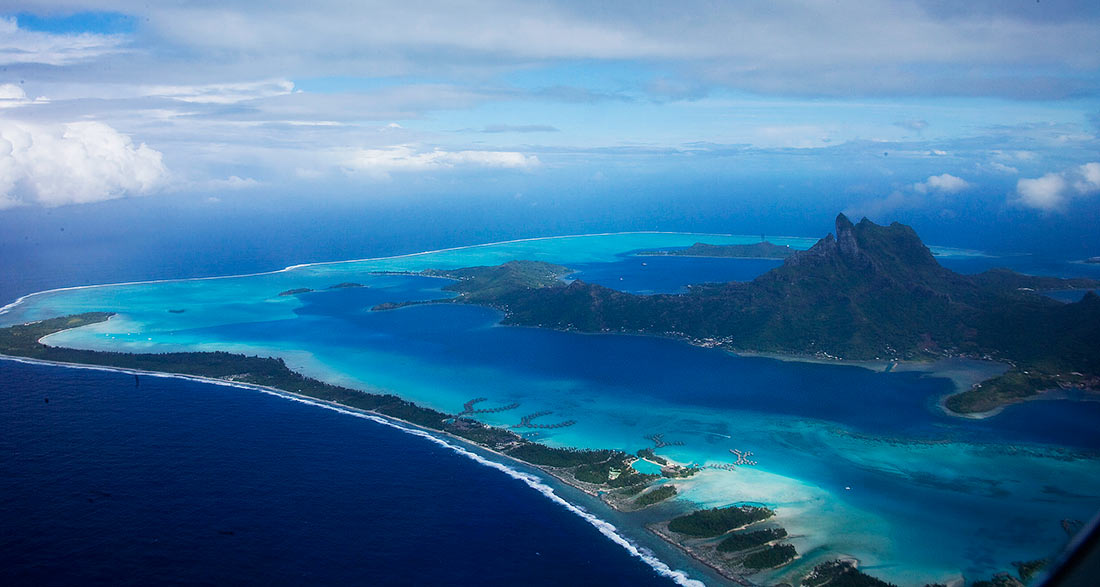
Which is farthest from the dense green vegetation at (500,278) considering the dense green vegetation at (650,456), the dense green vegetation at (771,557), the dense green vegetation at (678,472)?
the dense green vegetation at (771,557)

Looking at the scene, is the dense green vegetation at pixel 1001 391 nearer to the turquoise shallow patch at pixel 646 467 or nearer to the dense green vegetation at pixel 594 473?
the turquoise shallow patch at pixel 646 467

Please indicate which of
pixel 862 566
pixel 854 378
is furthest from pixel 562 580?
pixel 854 378

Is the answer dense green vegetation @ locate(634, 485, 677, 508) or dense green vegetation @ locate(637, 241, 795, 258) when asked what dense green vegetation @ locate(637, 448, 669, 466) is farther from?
dense green vegetation @ locate(637, 241, 795, 258)

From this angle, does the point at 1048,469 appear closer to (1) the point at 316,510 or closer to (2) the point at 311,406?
(1) the point at 316,510

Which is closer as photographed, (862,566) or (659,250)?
(862,566)

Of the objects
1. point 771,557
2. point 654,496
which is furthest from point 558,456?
point 771,557
